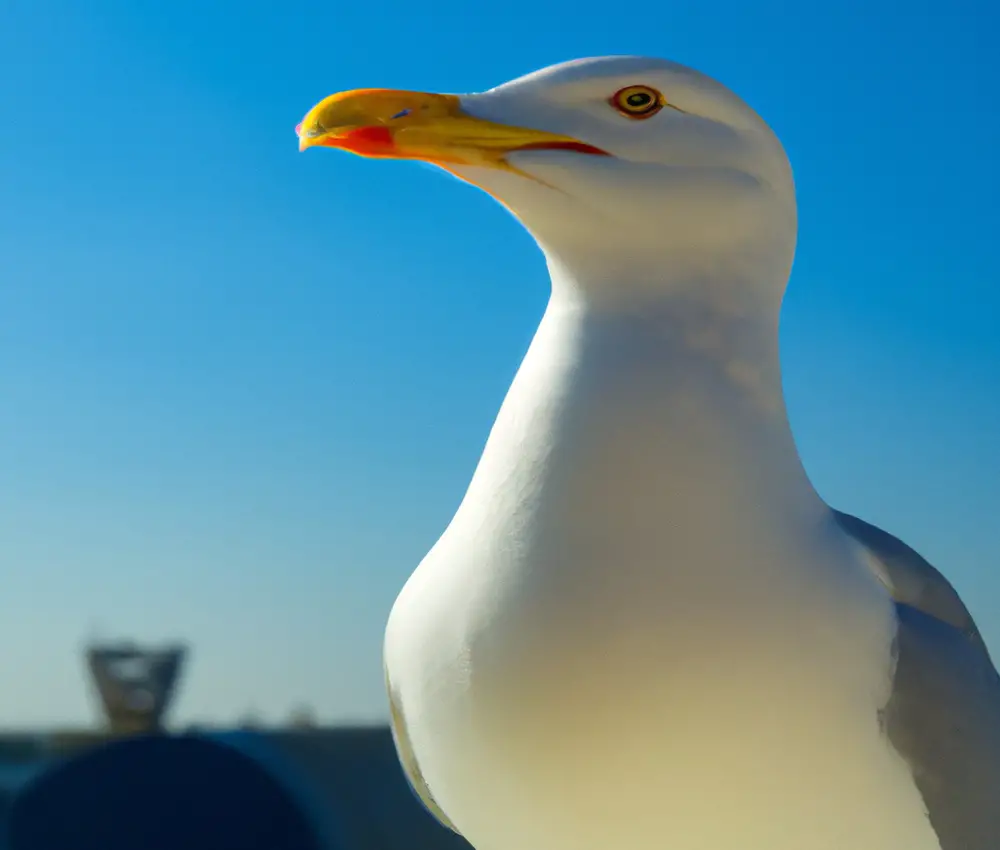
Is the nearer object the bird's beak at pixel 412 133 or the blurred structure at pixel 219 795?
the bird's beak at pixel 412 133

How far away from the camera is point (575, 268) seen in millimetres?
1135

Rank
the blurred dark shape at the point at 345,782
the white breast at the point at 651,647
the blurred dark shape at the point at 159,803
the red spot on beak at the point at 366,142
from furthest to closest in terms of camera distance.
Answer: the blurred dark shape at the point at 159,803 < the blurred dark shape at the point at 345,782 < the red spot on beak at the point at 366,142 < the white breast at the point at 651,647

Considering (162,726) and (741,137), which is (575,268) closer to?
(741,137)

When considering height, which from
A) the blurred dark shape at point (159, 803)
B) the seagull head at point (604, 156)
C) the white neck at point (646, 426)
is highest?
the seagull head at point (604, 156)

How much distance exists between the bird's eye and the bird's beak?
52mm

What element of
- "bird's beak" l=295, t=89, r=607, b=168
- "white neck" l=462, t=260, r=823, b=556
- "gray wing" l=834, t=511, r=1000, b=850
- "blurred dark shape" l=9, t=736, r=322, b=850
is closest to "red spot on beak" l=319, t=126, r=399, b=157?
"bird's beak" l=295, t=89, r=607, b=168

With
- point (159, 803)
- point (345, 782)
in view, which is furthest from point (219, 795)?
point (345, 782)

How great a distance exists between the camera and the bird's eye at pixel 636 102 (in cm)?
113

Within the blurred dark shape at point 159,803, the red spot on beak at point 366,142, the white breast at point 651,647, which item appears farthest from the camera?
the blurred dark shape at point 159,803

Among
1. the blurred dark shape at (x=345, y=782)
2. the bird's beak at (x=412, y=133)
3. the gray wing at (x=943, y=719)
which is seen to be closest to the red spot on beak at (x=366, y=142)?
the bird's beak at (x=412, y=133)

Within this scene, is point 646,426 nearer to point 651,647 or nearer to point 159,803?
point 651,647

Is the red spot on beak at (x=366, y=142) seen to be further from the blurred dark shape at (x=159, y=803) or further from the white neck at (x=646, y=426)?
the blurred dark shape at (x=159, y=803)

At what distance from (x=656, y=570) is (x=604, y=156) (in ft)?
1.33

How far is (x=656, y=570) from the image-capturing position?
3.27 feet
